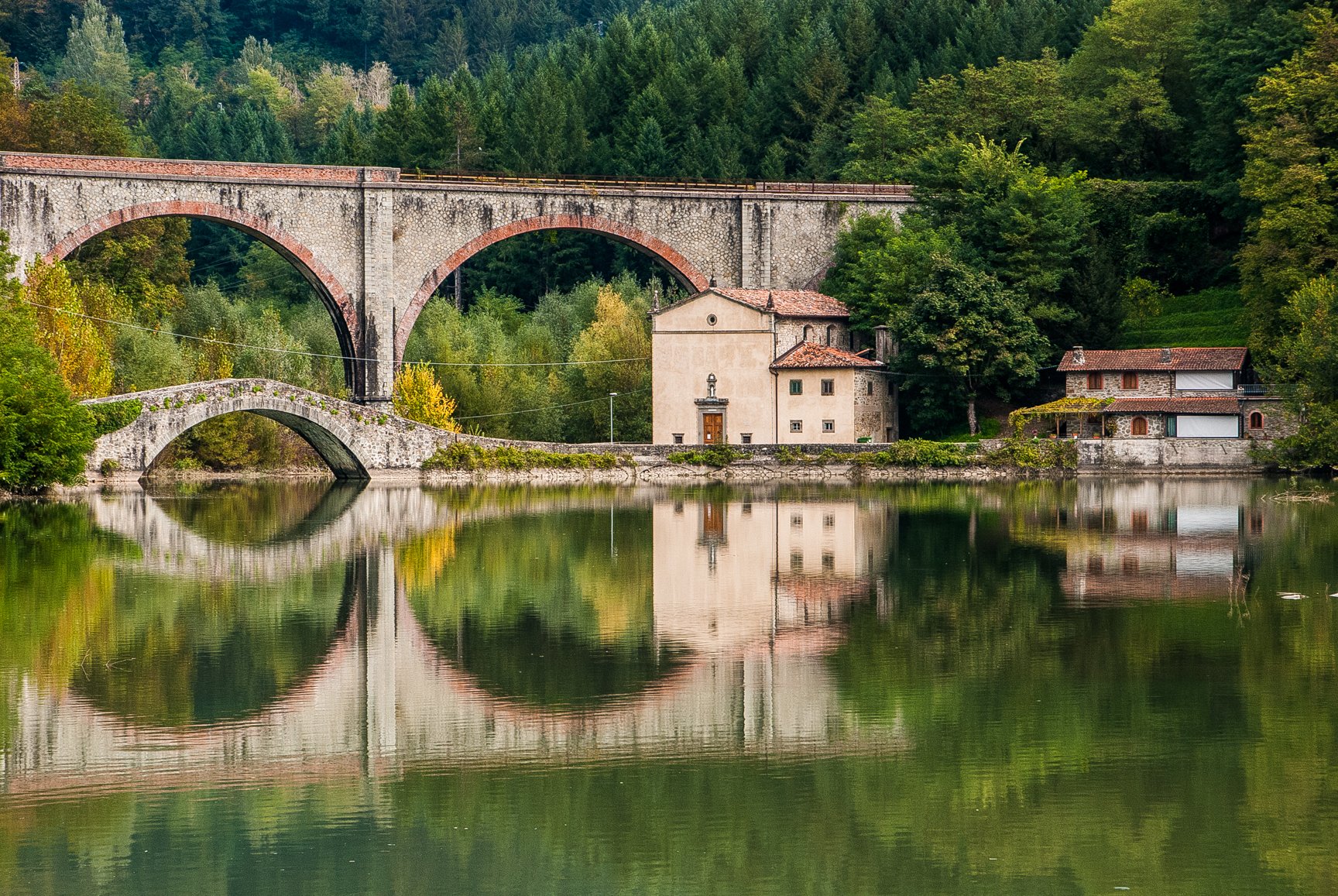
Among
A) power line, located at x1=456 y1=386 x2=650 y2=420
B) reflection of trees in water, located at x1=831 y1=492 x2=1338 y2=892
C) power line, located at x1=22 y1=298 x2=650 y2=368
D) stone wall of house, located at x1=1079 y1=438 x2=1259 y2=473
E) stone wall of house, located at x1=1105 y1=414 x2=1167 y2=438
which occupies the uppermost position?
power line, located at x1=22 y1=298 x2=650 y2=368

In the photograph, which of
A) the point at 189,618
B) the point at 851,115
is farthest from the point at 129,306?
the point at 189,618

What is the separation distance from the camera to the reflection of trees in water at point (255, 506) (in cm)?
3341

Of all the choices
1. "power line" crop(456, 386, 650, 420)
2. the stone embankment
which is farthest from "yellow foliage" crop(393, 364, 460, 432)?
the stone embankment

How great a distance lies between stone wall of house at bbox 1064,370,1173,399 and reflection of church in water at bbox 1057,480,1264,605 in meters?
9.75

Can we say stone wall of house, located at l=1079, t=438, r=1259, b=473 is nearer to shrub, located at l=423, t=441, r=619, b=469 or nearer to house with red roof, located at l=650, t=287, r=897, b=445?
house with red roof, located at l=650, t=287, r=897, b=445

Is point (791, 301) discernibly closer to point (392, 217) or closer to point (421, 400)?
point (421, 400)

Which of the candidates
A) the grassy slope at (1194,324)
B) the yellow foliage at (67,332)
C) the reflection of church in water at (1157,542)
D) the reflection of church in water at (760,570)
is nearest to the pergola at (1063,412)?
the grassy slope at (1194,324)

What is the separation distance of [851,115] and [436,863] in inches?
2698

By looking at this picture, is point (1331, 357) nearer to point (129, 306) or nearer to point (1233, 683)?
point (1233, 683)

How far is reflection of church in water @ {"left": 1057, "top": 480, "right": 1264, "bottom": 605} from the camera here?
77.7 ft

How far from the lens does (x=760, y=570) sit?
26.4 meters

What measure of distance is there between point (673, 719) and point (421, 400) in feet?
138

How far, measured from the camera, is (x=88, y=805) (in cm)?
1285

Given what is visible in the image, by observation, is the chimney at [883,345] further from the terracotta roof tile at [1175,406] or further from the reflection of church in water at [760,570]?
the reflection of church in water at [760,570]
